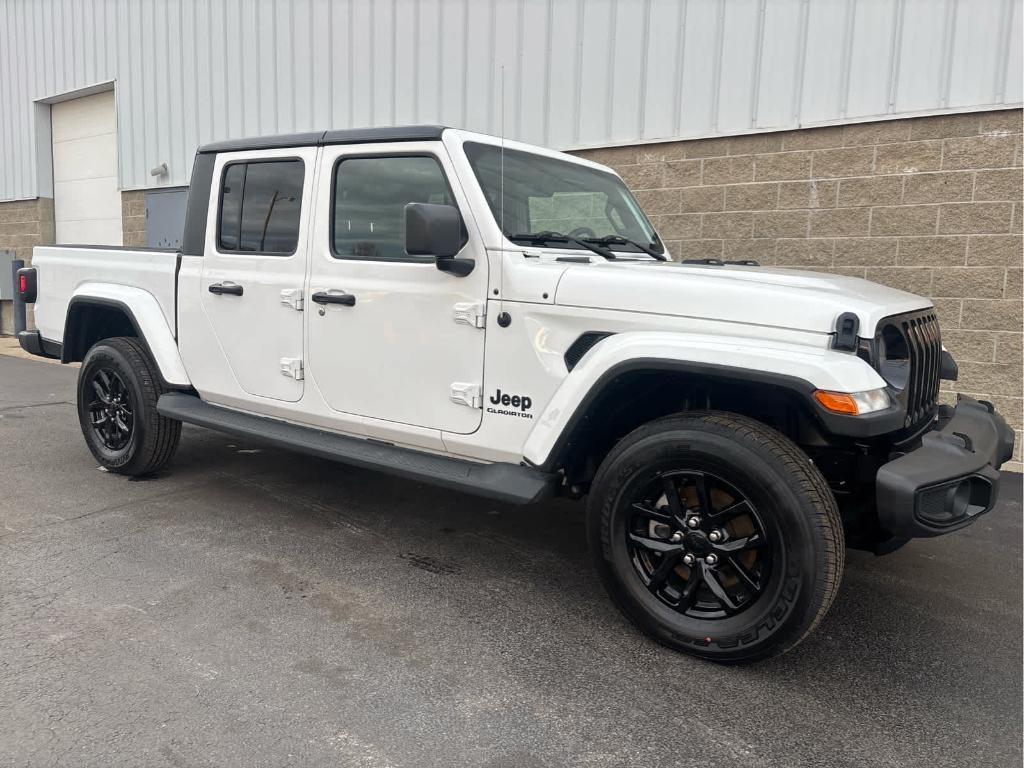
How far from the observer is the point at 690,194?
6777mm

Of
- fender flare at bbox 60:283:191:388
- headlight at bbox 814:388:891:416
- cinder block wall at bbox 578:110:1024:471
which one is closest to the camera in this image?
headlight at bbox 814:388:891:416

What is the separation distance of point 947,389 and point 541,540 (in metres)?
3.73

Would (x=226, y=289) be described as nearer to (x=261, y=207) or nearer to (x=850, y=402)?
(x=261, y=207)

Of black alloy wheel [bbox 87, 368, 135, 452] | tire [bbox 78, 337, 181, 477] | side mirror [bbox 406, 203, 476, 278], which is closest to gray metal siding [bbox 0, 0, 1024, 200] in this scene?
side mirror [bbox 406, 203, 476, 278]

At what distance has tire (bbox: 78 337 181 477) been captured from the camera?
468 cm

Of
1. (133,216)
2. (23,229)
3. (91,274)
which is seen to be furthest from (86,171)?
(91,274)

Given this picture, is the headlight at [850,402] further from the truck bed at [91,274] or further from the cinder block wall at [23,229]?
the cinder block wall at [23,229]

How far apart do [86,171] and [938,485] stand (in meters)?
14.0

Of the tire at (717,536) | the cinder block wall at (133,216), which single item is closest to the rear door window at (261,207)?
the tire at (717,536)

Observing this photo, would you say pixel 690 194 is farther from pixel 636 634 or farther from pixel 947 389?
pixel 636 634

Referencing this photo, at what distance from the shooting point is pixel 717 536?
2775 millimetres

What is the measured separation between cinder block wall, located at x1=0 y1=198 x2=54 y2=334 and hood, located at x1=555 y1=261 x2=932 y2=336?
13.4 metres

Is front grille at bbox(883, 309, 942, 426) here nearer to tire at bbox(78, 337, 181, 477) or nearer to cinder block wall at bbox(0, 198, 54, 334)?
tire at bbox(78, 337, 181, 477)

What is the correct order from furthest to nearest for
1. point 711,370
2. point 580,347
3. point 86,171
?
point 86,171, point 580,347, point 711,370
